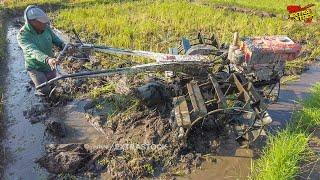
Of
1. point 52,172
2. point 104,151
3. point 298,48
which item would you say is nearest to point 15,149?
point 52,172

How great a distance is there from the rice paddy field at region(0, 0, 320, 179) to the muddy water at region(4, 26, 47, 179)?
1389 millimetres

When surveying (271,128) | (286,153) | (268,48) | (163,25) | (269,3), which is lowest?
(271,128)

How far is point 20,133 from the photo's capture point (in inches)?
228

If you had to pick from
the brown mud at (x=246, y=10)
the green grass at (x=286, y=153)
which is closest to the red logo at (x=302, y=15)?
the brown mud at (x=246, y=10)

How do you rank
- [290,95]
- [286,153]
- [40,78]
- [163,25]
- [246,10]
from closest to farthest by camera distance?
1. [286,153]
2. [40,78]
3. [290,95]
4. [163,25]
5. [246,10]

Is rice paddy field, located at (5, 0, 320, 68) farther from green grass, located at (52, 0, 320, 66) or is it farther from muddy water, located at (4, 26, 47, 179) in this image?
muddy water, located at (4, 26, 47, 179)

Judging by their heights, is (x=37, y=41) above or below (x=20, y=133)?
above

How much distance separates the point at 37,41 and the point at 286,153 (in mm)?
3963

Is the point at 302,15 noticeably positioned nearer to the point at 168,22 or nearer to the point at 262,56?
the point at 168,22

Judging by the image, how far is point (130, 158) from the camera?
5.12 meters

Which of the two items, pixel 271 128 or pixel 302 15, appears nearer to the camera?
pixel 271 128

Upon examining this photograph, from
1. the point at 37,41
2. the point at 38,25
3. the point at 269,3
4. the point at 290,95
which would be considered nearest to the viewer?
the point at 38,25

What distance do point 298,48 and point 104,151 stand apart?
10.2 feet
